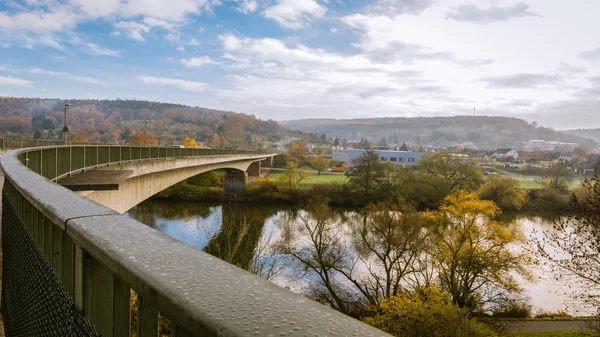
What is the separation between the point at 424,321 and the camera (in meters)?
15.2

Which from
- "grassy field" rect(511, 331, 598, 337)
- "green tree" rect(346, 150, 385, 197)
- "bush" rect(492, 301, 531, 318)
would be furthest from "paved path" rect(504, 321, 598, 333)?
"green tree" rect(346, 150, 385, 197)

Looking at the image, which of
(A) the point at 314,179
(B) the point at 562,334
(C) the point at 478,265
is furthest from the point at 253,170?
(B) the point at 562,334

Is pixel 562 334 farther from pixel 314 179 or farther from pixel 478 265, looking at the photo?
pixel 314 179

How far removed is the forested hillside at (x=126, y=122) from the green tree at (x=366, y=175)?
53.2 metres

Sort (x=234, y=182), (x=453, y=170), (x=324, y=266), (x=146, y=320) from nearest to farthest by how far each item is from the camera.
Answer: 1. (x=146, y=320)
2. (x=324, y=266)
3. (x=453, y=170)
4. (x=234, y=182)

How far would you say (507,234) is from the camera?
21562 mm

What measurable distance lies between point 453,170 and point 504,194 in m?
6.22

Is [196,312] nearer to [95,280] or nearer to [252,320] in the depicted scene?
[252,320]

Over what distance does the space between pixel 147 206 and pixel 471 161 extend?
38557 mm

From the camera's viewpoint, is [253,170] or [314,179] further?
[314,179]

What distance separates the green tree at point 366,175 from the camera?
47.5m

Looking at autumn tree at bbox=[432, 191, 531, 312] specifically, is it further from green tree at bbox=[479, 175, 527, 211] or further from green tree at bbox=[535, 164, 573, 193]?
green tree at bbox=[535, 164, 573, 193]

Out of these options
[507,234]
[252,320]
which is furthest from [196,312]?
A: [507,234]

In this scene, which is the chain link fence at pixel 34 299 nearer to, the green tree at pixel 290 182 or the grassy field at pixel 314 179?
the green tree at pixel 290 182
